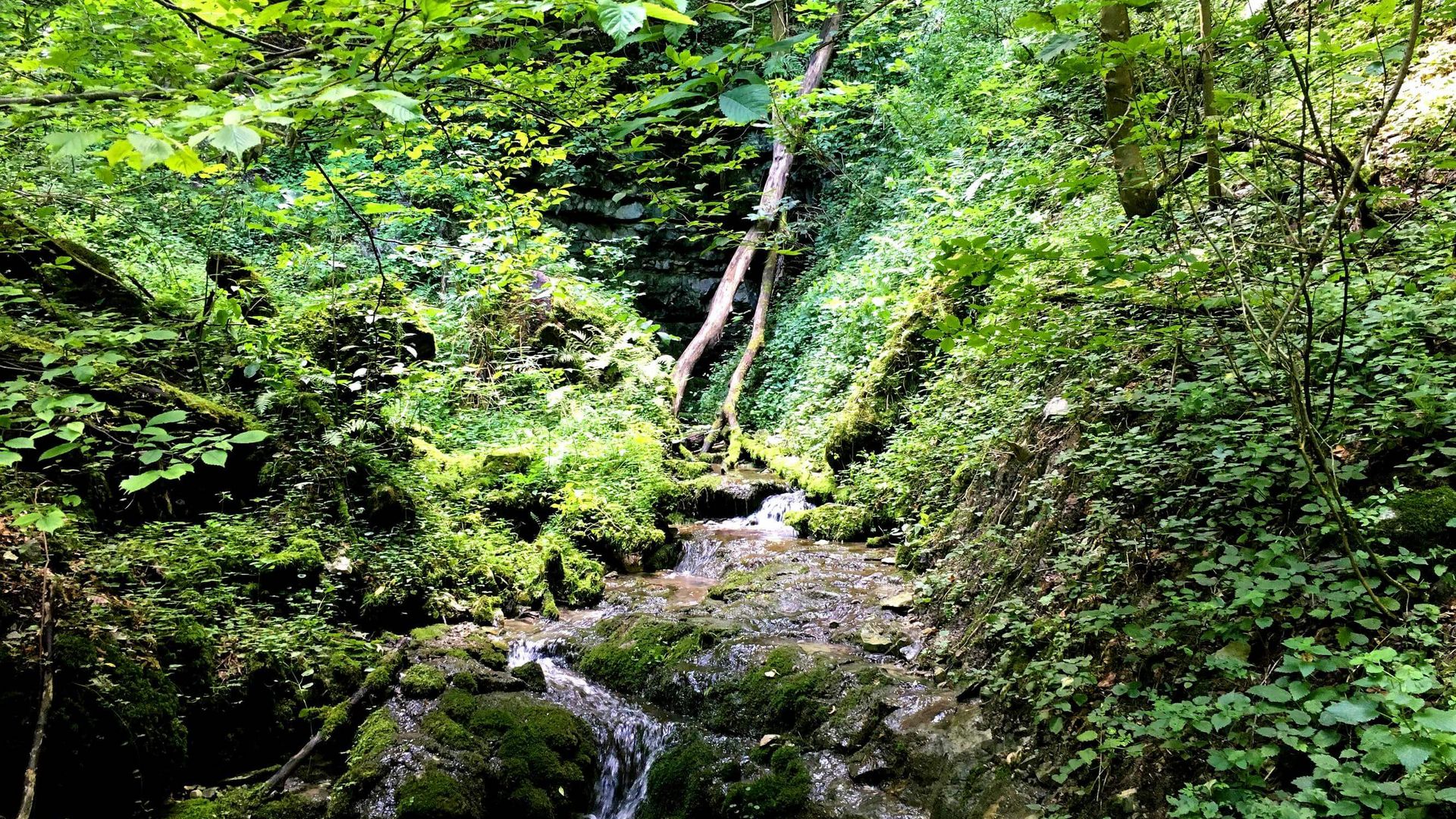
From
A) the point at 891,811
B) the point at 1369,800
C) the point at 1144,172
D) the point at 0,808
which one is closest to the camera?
the point at 1369,800

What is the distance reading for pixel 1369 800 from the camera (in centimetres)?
202

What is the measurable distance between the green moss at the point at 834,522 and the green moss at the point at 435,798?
523 cm

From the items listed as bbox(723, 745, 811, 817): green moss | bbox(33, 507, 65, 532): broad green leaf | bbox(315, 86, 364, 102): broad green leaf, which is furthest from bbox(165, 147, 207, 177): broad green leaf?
bbox(723, 745, 811, 817): green moss

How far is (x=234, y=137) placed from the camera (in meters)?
1.40

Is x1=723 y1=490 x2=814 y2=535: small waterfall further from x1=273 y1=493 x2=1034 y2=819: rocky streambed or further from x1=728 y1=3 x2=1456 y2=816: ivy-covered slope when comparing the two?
x1=728 y1=3 x2=1456 y2=816: ivy-covered slope

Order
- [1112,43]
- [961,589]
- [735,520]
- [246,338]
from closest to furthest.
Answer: [1112,43], [961,589], [246,338], [735,520]

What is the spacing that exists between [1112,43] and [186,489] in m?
6.64

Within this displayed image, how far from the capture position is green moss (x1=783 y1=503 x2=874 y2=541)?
8180 mm

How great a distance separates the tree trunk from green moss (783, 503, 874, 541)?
14.8 ft

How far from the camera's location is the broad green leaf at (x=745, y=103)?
155 cm

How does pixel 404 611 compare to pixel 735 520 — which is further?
pixel 735 520

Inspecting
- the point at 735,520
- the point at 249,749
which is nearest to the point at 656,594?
the point at 735,520

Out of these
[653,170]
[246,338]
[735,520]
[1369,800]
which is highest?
[653,170]

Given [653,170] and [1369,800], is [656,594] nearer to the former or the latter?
[653,170]
